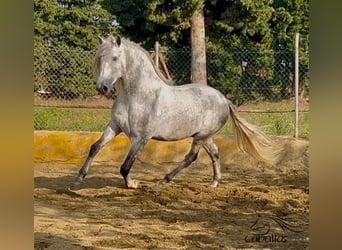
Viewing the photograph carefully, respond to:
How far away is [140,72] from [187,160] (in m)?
0.41

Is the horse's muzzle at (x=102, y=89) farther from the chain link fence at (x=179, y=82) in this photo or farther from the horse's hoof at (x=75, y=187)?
the horse's hoof at (x=75, y=187)

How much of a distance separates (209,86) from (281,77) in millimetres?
319

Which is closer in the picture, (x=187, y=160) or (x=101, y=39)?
(x=101, y=39)

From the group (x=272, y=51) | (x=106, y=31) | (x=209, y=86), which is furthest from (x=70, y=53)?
(x=272, y=51)

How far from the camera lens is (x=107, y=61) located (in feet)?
6.54

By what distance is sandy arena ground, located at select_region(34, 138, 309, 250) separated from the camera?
183 cm

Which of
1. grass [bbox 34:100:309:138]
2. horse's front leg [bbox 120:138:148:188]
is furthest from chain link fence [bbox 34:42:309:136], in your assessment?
horse's front leg [bbox 120:138:148:188]

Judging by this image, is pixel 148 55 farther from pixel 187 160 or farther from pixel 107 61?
pixel 187 160

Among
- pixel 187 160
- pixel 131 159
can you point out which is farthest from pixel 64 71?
pixel 187 160

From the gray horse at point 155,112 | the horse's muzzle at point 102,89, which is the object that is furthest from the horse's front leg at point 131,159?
the horse's muzzle at point 102,89

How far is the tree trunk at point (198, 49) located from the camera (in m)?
1.96

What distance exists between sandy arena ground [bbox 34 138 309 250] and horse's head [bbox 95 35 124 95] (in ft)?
1.07
